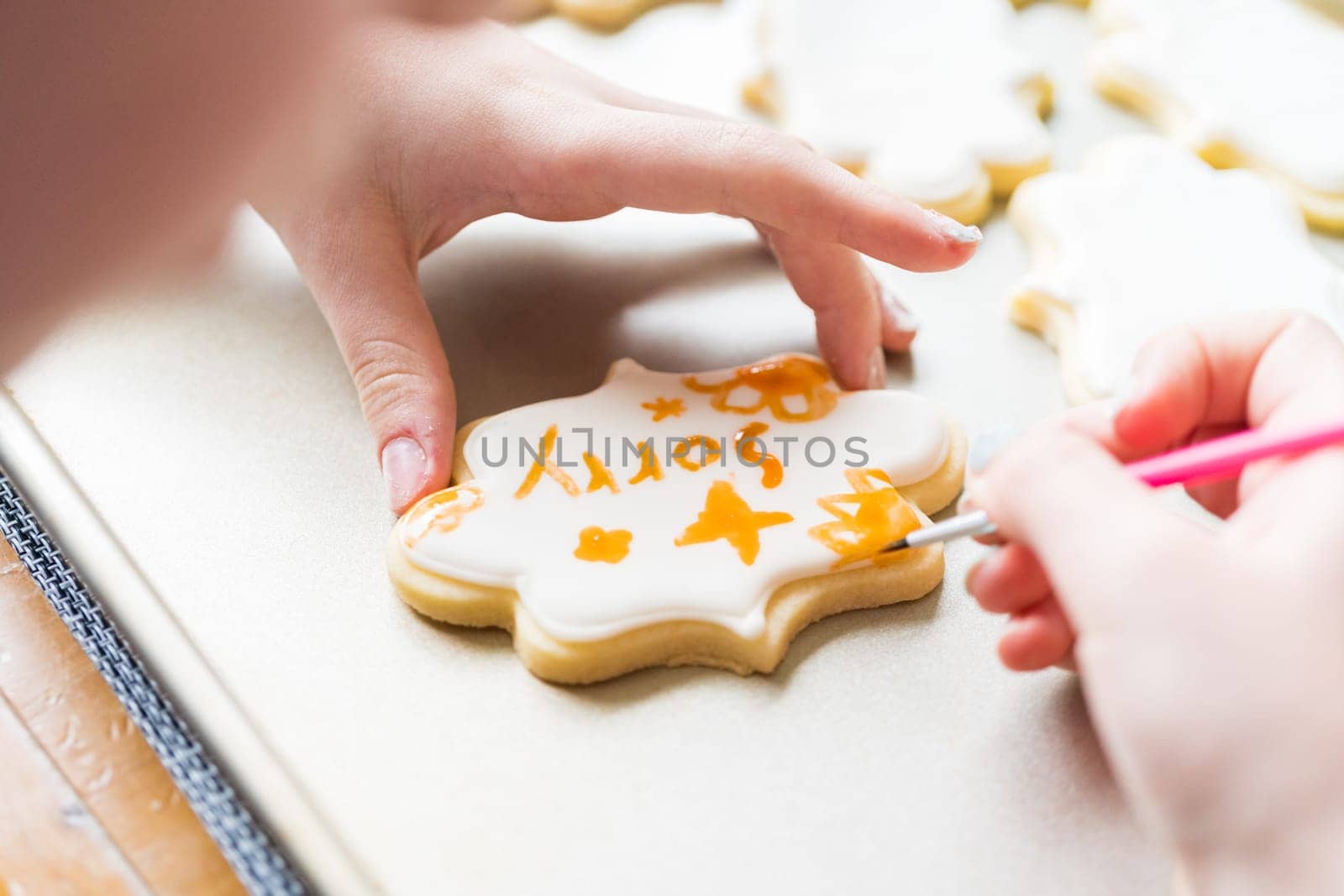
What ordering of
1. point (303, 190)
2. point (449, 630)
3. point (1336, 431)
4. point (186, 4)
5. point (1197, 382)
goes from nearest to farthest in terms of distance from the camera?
point (186, 4)
point (1336, 431)
point (1197, 382)
point (449, 630)
point (303, 190)

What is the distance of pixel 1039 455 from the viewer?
645 mm

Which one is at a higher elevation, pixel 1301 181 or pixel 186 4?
pixel 186 4

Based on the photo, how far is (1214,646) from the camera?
0.55 metres

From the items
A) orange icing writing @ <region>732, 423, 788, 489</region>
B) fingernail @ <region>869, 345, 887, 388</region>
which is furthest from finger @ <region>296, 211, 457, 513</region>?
fingernail @ <region>869, 345, 887, 388</region>

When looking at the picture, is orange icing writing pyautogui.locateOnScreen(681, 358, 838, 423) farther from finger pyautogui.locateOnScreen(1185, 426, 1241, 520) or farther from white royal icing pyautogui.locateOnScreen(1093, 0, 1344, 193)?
white royal icing pyautogui.locateOnScreen(1093, 0, 1344, 193)

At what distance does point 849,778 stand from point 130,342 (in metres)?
0.77

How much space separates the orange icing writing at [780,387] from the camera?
0.97m

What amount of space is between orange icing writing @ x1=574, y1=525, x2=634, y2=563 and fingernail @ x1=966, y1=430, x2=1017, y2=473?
267mm

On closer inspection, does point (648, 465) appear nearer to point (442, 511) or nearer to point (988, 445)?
point (442, 511)

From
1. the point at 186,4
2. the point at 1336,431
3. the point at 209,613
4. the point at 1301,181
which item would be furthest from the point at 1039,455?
the point at 1301,181

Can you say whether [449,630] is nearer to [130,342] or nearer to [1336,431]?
[130,342]

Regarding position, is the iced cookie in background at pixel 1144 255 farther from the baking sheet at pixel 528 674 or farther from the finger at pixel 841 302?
the finger at pixel 841 302

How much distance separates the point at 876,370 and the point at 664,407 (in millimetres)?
202

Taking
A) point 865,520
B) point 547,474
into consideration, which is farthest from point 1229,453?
point 547,474
